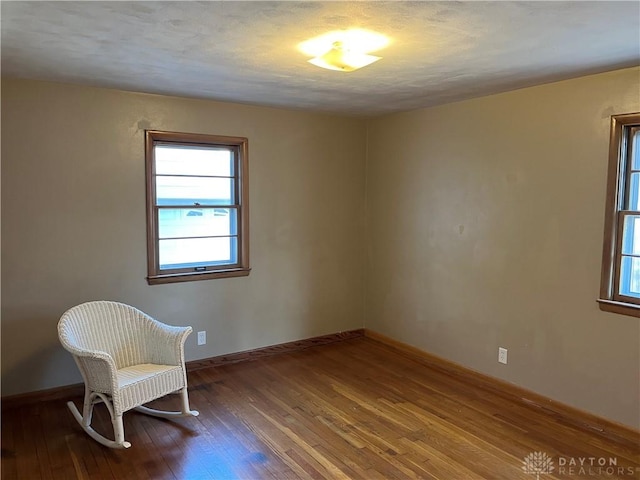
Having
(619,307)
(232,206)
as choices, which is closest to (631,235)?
(619,307)

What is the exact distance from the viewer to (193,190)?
4148 mm

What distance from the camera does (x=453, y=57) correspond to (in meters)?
2.72

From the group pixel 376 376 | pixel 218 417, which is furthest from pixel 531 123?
pixel 218 417

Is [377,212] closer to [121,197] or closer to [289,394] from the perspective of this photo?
[289,394]

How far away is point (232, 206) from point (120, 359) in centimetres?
161

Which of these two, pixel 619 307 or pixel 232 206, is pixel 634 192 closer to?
pixel 619 307

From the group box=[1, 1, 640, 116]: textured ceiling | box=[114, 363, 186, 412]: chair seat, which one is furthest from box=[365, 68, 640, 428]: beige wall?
box=[114, 363, 186, 412]: chair seat

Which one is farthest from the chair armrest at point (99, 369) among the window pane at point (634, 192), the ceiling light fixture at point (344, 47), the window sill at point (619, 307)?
the window pane at point (634, 192)

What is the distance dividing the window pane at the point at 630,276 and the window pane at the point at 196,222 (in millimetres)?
3002

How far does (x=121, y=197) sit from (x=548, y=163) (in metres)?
3.16

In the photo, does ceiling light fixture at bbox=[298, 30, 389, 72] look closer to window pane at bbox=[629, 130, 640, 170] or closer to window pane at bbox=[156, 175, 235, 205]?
window pane at bbox=[629, 130, 640, 170]

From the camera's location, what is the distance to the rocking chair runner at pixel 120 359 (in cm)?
284

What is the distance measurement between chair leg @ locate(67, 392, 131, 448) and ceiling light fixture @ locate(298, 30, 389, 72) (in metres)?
2.32

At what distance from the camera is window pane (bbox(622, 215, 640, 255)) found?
3027 millimetres
